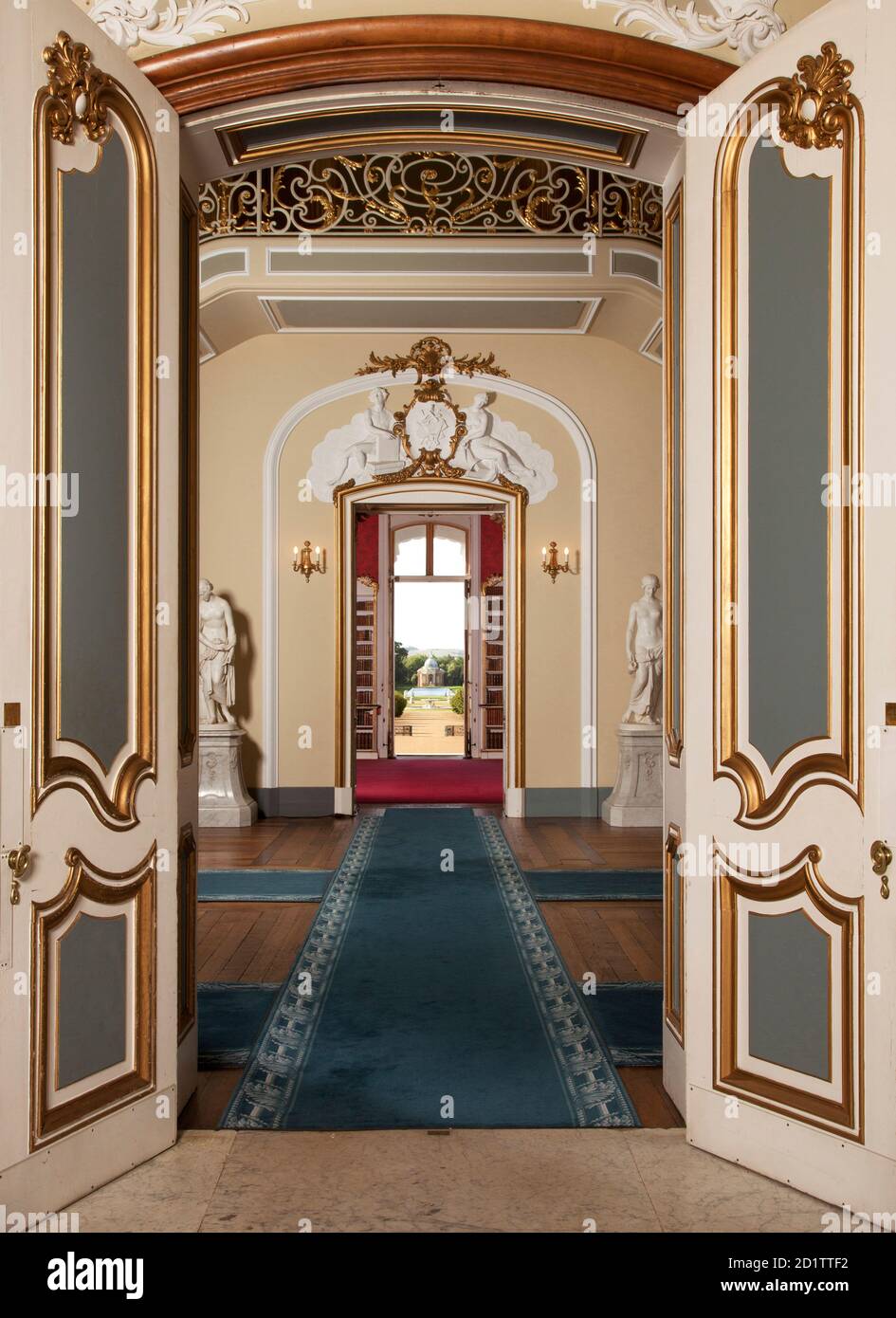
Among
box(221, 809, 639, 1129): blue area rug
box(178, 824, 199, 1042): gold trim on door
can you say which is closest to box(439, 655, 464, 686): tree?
box(221, 809, 639, 1129): blue area rug

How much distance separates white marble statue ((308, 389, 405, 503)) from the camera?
8.42m

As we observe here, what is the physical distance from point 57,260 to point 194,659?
48.0 inches

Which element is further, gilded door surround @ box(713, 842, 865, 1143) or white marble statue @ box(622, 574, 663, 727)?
white marble statue @ box(622, 574, 663, 727)

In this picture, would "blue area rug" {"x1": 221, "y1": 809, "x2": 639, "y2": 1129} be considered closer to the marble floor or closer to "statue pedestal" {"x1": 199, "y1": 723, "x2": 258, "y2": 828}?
the marble floor

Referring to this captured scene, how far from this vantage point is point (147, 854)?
272 centimetres

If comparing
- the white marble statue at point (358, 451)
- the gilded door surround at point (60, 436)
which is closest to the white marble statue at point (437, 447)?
the white marble statue at point (358, 451)

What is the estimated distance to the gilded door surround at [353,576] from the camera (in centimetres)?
850

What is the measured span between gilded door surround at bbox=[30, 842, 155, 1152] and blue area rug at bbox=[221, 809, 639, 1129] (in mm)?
397

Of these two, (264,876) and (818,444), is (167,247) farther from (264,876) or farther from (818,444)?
(264,876)

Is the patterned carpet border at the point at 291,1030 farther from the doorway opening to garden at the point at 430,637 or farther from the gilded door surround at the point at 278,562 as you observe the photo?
the doorway opening to garden at the point at 430,637

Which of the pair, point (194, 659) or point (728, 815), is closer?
point (728, 815)

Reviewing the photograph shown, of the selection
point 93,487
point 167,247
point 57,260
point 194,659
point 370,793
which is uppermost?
point 167,247

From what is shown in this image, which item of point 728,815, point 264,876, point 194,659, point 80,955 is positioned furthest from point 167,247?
point 264,876

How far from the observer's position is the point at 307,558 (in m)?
8.53
